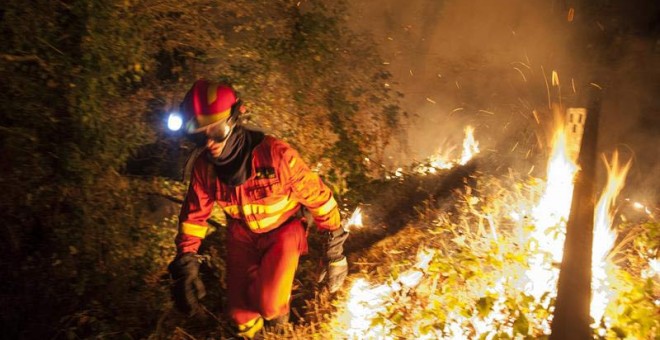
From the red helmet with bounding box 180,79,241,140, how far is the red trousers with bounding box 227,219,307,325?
934 mm

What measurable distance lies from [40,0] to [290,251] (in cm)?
347

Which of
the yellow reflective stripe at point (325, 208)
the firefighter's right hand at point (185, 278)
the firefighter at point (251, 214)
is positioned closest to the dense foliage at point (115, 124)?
the firefighter's right hand at point (185, 278)

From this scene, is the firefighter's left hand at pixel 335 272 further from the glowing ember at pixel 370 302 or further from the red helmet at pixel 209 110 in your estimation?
the red helmet at pixel 209 110

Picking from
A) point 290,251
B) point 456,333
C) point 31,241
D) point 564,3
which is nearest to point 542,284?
point 456,333

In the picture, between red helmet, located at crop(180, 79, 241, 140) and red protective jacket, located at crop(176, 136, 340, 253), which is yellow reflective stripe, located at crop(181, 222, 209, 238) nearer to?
red protective jacket, located at crop(176, 136, 340, 253)

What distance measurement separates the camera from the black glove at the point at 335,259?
3.48m

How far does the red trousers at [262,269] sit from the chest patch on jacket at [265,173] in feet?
1.66

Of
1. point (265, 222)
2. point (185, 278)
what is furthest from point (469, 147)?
point (185, 278)

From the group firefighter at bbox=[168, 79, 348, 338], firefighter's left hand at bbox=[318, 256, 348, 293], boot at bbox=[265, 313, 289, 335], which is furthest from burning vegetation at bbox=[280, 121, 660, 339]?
firefighter at bbox=[168, 79, 348, 338]

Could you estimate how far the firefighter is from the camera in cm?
316

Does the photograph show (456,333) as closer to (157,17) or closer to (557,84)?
(157,17)

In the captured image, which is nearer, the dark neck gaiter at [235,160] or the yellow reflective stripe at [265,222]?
the dark neck gaiter at [235,160]

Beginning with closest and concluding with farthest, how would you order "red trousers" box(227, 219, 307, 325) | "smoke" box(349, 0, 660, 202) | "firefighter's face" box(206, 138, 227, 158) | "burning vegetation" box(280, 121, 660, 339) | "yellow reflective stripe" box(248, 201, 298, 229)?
"burning vegetation" box(280, 121, 660, 339) < "firefighter's face" box(206, 138, 227, 158) < "red trousers" box(227, 219, 307, 325) < "yellow reflective stripe" box(248, 201, 298, 229) < "smoke" box(349, 0, 660, 202)

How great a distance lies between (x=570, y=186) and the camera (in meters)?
3.80
